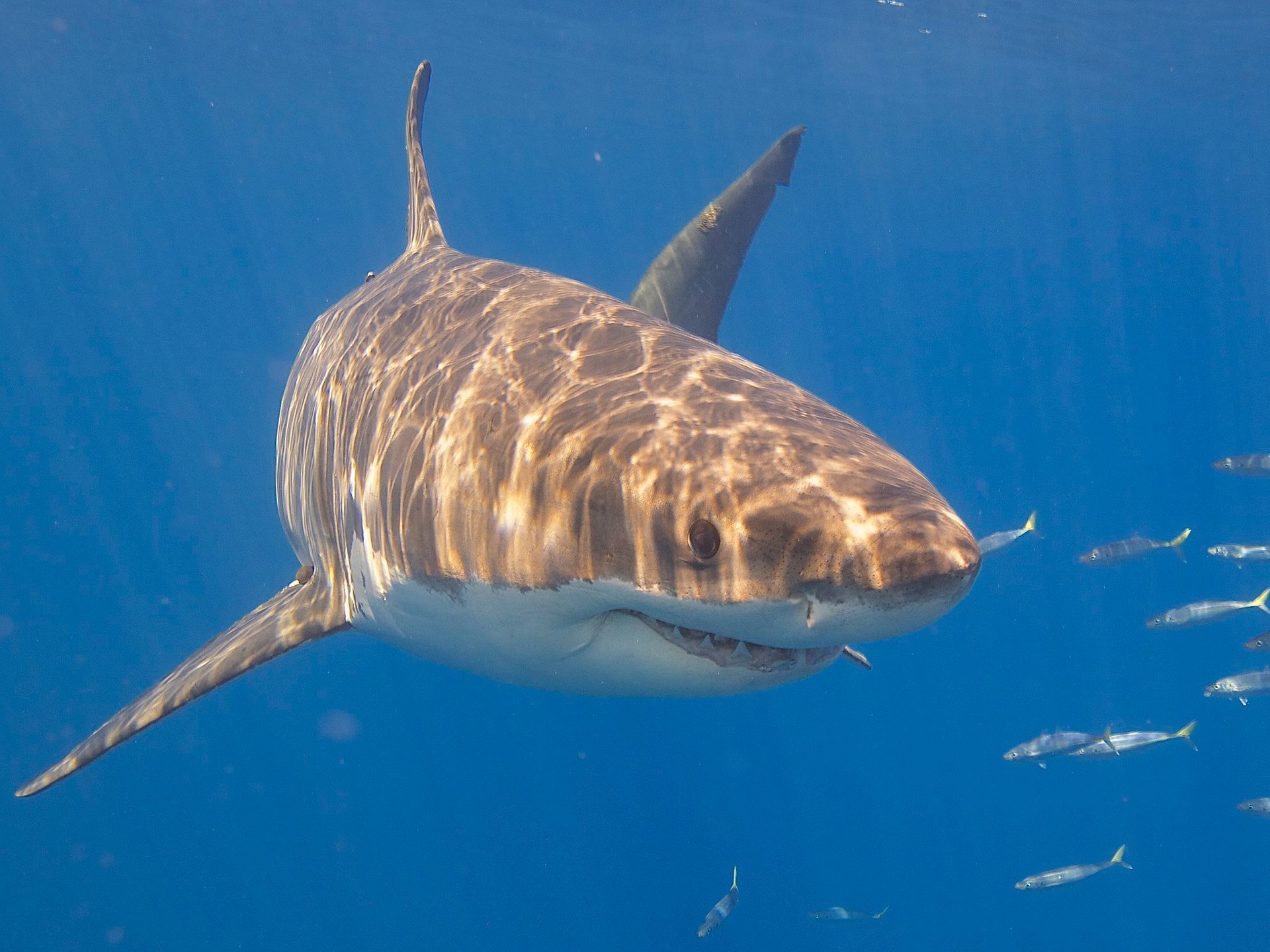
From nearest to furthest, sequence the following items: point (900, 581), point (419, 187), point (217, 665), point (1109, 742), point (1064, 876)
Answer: point (900, 581) < point (217, 665) < point (419, 187) < point (1109, 742) < point (1064, 876)

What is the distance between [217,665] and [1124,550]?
10.8 meters

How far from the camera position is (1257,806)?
9727mm

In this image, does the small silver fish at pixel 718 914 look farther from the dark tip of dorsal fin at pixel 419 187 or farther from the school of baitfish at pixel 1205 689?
the dark tip of dorsal fin at pixel 419 187

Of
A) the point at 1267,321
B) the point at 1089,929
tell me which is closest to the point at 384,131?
the point at 1089,929

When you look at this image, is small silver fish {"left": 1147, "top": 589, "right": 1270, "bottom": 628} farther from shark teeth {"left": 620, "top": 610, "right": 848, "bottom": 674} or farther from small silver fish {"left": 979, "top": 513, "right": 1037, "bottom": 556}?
shark teeth {"left": 620, "top": 610, "right": 848, "bottom": 674}

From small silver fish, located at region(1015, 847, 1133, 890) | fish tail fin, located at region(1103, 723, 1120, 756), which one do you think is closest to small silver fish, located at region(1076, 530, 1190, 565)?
fish tail fin, located at region(1103, 723, 1120, 756)

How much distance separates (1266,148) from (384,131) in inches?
1910

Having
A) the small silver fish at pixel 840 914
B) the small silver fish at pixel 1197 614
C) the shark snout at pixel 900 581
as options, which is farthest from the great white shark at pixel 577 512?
the small silver fish at pixel 1197 614

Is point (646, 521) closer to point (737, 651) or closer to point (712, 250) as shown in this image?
point (737, 651)

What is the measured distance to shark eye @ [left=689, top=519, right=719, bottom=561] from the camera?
181cm

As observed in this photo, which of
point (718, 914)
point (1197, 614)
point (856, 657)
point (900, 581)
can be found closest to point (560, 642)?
point (900, 581)

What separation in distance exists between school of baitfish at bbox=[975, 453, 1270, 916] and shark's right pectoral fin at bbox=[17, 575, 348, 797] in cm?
802

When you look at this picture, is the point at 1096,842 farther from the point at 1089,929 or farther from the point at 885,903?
the point at 885,903

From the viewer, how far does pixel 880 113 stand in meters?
36.9
